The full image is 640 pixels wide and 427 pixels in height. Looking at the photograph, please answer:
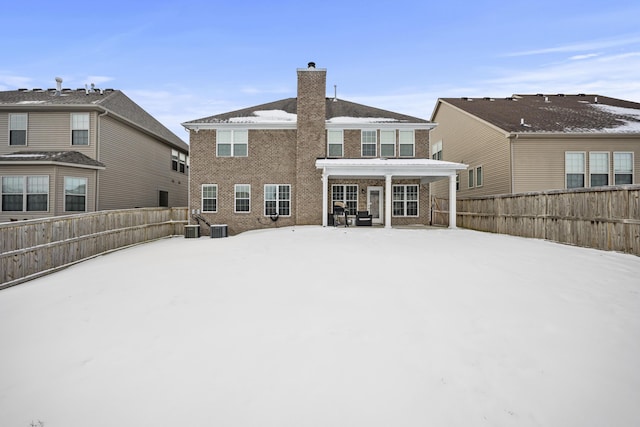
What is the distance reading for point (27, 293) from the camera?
7.15 metres

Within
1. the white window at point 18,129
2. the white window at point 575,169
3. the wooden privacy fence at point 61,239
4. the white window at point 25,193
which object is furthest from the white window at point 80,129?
the white window at point 575,169

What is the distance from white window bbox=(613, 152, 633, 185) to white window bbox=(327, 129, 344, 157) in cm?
1429

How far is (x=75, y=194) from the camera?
1639 centimetres

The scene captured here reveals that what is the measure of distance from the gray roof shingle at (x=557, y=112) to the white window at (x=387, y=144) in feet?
18.7

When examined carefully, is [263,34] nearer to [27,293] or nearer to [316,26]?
[316,26]

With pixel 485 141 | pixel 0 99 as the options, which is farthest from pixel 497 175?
pixel 0 99

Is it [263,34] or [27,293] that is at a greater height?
[263,34]

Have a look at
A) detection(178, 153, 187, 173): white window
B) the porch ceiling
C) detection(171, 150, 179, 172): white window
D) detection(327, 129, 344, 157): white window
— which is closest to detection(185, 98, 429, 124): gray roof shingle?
detection(327, 129, 344, 157): white window

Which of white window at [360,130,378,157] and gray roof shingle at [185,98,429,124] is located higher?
gray roof shingle at [185,98,429,124]

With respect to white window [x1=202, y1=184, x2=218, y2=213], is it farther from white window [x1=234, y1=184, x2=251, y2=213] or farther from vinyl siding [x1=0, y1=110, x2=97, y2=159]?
vinyl siding [x1=0, y1=110, x2=97, y2=159]

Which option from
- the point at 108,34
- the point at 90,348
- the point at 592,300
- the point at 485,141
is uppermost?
the point at 108,34

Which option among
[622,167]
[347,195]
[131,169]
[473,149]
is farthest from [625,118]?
[131,169]

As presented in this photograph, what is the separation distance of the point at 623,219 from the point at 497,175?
33.0ft

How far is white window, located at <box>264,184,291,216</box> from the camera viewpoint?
18.2 meters
